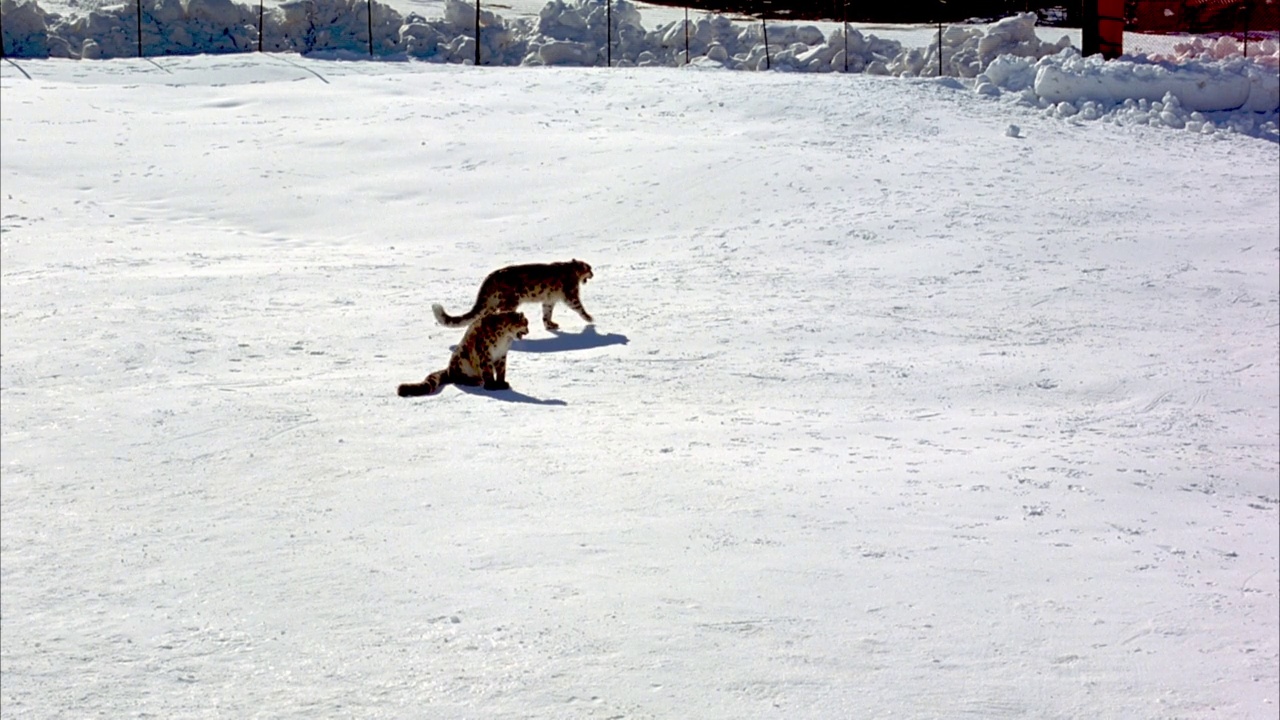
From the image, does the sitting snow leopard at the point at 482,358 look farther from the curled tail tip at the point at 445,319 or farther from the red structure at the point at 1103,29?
the red structure at the point at 1103,29

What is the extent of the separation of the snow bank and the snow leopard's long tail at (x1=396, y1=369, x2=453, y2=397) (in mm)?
16777

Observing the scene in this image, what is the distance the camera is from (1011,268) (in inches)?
643

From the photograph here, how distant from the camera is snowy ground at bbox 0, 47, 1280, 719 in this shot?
7.86 m

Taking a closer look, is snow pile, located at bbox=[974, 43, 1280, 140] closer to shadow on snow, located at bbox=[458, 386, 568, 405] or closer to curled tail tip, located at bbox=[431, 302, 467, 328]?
curled tail tip, located at bbox=[431, 302, 467, 328]

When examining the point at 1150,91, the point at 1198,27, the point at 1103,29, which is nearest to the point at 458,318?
the point at 1150,91

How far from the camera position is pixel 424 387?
11.7m

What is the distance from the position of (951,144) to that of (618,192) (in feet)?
16.1

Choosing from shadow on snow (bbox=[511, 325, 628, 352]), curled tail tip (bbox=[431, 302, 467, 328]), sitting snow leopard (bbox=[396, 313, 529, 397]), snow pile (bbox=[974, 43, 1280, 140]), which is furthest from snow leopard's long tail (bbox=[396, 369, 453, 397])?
snow pile (bbox=[974, 43, 1280, 140])

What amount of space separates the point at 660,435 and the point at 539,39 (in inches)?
892

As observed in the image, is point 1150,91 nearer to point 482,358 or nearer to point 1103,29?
point 1103,29

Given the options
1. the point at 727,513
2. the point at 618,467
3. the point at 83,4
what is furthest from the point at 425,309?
the point at 83,4

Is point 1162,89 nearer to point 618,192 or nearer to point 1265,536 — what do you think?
point 618,192

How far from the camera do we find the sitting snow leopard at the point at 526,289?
12867 millimetres

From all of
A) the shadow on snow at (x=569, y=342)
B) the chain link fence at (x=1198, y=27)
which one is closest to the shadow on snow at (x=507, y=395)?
the shadow on snow at (x=569, y=342)
